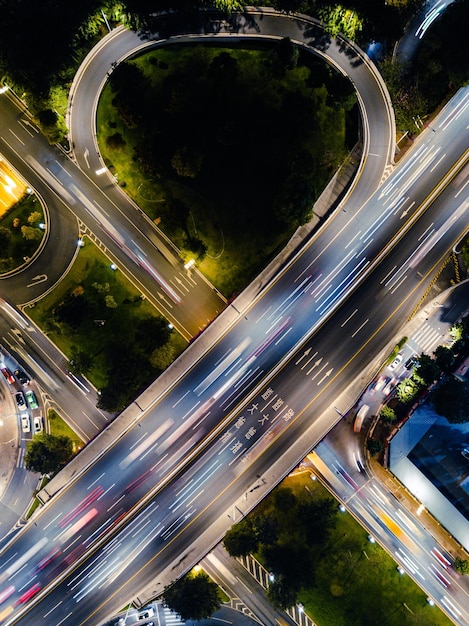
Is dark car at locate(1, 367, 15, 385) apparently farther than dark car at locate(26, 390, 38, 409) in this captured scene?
Yes

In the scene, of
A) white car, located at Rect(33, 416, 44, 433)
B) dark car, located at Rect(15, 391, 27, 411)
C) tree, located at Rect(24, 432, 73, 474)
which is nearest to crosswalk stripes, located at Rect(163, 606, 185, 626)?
tree, located at Rect(24, 432, 73, 474)

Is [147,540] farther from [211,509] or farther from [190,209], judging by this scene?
[190,209]

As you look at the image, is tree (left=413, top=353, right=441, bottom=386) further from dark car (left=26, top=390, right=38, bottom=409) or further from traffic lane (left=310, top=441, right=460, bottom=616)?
dark car (left=26, top=390, right=38, bottom=409)

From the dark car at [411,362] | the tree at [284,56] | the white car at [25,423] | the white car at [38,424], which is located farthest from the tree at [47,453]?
the tree at [284,56]

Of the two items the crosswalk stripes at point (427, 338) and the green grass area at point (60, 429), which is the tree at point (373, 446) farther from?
the green grass area at point (60, 429)

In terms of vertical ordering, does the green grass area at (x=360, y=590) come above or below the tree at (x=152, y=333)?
below

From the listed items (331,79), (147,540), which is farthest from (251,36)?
(147,540)
